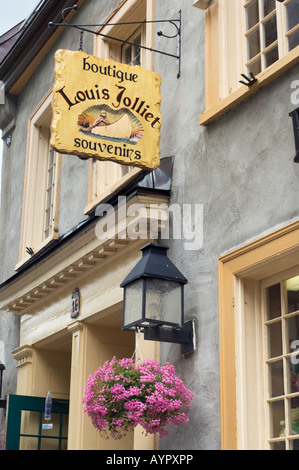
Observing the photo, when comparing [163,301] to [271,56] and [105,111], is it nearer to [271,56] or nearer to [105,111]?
[105,111]

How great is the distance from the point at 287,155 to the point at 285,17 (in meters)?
1.47

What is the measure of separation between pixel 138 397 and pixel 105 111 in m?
2.69

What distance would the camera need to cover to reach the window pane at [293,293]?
6225mm

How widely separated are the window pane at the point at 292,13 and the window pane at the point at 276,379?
113 inches

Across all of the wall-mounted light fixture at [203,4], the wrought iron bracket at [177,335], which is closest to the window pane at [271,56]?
the wall-mounted light fixture at [203,4]

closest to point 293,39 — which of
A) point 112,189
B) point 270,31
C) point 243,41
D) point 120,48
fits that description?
point 270,31

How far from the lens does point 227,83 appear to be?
7.43 metres

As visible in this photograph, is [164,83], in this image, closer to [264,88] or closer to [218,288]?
[264,88]

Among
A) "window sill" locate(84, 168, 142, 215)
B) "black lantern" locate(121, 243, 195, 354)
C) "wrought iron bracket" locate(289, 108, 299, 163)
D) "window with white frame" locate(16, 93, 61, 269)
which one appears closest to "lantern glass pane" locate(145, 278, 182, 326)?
"black lantern" locate(121, 243, 195, 354)

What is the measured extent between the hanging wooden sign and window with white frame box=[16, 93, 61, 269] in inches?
162

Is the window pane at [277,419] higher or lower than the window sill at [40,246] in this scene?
lower

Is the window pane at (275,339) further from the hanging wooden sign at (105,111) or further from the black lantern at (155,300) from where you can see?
the hanging wooden sign at (105,111)

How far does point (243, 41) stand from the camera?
24.4 ft

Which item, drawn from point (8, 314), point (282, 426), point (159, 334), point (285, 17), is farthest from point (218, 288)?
point (8, 314)
